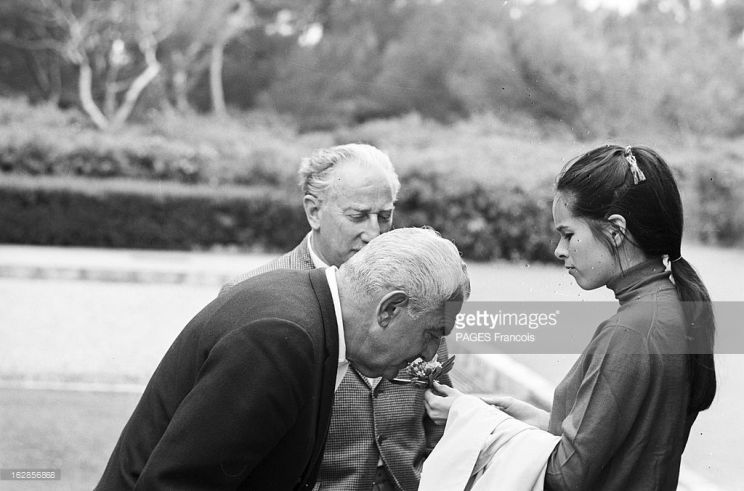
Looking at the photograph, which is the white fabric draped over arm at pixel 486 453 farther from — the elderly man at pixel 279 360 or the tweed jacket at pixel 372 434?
the tweed jacket at pixel 372 434

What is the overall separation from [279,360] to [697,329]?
0.84 meters

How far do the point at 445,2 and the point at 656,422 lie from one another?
100 ft

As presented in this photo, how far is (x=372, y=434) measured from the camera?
238 centimetres

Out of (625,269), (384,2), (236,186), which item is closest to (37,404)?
(625,269)

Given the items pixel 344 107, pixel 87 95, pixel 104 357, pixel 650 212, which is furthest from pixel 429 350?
pixel 344 107

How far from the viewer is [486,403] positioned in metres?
2.12

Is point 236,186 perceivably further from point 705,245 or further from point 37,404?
point 705,245

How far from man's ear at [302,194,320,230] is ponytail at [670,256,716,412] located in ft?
3.86

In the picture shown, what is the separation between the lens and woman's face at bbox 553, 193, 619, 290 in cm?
185

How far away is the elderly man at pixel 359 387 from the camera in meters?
2.35

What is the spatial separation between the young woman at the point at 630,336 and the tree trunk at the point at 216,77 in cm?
2872

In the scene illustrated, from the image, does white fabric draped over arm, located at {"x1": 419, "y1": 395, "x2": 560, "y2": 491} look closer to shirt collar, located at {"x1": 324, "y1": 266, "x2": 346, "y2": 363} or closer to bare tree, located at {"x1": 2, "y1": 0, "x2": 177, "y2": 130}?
shirt collar, located at {"x1": 324, "y1": 266, "x2": 346, "y2": 363}

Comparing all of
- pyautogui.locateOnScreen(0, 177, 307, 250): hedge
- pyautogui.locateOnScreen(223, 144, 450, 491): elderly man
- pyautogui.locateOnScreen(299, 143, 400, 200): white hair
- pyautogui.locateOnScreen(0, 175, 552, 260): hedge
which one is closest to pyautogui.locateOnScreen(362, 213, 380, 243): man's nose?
pyautogui.locateOnScreen(223, 144, 450, 491): elderly man

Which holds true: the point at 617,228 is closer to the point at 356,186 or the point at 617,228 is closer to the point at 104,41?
the point at 356,186
